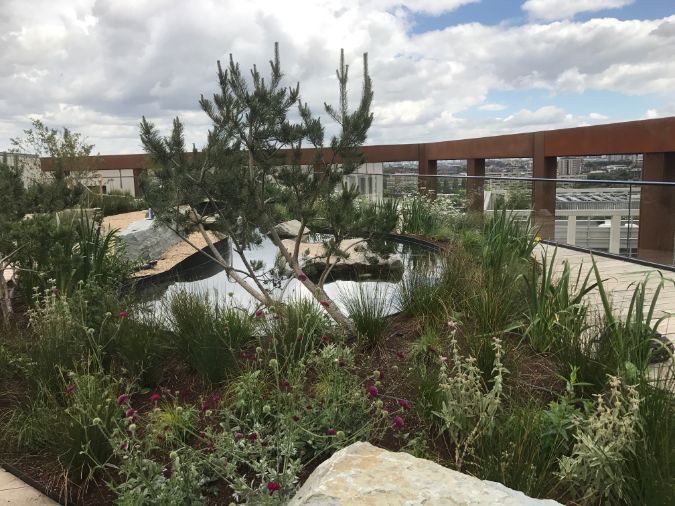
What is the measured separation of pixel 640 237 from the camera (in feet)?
22.5

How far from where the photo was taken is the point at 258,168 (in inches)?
180

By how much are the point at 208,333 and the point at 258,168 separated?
5.89 feet

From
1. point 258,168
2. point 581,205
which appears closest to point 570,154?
point 581,205

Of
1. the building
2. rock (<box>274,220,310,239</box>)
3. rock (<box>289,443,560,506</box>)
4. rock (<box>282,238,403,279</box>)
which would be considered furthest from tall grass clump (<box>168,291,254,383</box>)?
the building

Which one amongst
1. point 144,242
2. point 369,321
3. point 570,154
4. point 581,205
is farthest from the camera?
point 570,154

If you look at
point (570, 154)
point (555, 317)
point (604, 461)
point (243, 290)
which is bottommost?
point (243, 290)

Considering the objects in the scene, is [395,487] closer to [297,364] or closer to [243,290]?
[297,364]

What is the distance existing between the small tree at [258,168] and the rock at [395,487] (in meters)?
2.59

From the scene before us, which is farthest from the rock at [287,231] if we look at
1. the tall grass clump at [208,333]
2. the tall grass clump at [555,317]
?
the tall grass clump at [555,317]

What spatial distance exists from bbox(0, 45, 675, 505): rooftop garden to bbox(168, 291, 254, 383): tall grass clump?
16 mm

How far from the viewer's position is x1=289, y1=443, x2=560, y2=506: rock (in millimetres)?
1416

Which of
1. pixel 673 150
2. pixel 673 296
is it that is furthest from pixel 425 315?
pixel 673 150

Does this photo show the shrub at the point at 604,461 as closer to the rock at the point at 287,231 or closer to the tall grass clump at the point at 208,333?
the tall grass clump at the point at 208,333

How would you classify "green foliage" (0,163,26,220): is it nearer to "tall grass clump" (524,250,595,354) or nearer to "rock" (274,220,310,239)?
"tall grass clump" (524,250,595,354)
